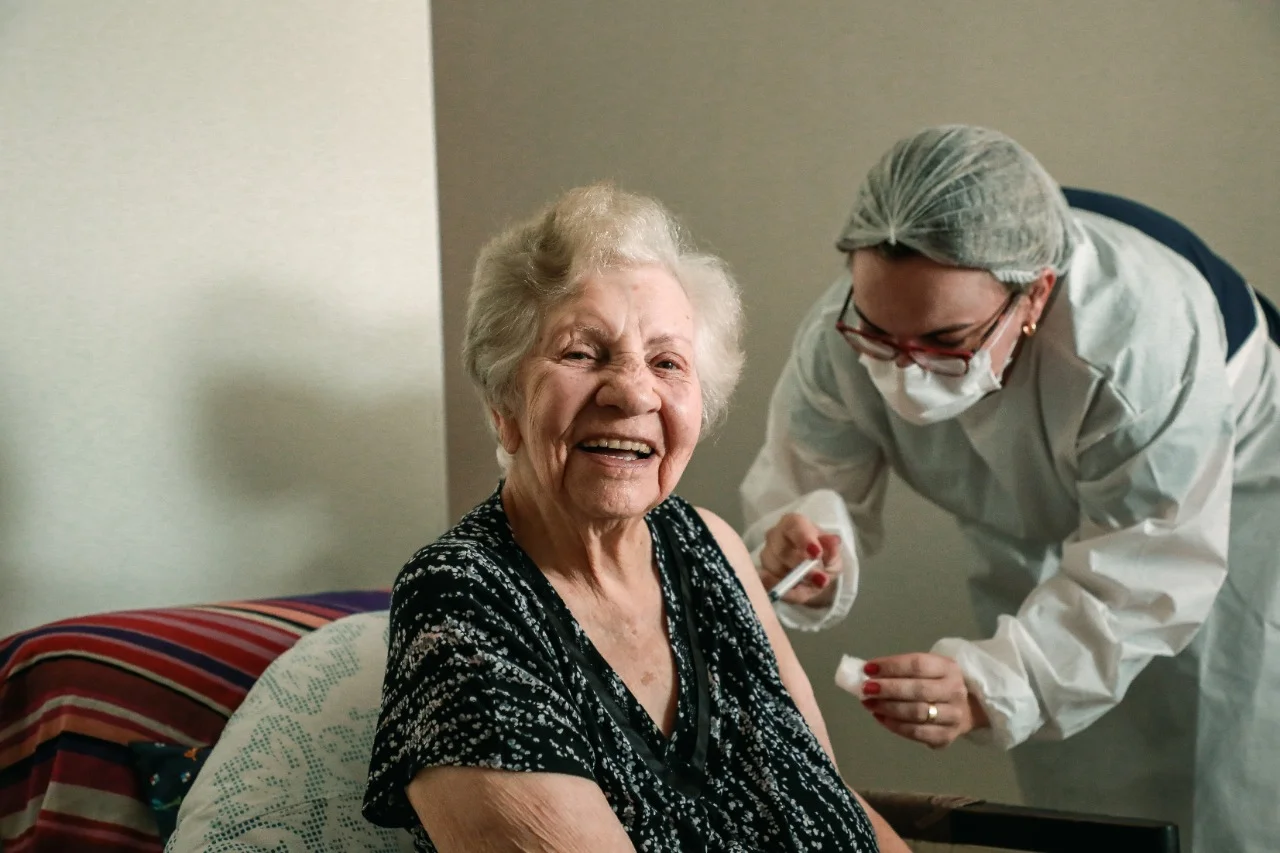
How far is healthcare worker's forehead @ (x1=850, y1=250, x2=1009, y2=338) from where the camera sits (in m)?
1.53

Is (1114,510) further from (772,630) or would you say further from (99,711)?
(99,711)

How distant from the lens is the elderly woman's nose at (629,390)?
3.74 feet

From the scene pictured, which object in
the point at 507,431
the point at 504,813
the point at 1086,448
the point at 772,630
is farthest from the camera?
the point at 1086,448

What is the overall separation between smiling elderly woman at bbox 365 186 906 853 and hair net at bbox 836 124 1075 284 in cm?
35

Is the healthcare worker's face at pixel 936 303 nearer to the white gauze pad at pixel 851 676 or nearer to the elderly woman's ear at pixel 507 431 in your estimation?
the white gauze pad at pixel 851 676

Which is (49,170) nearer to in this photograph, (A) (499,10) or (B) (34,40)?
(B) (34,40)

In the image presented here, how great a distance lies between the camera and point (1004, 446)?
1771 mm

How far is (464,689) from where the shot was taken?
97cm

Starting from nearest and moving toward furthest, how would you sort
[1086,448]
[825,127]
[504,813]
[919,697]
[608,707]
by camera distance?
[504,813]
[608,707]
[919,697]
[1086,448]
[825,127]

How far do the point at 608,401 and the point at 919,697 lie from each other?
69 centimetres

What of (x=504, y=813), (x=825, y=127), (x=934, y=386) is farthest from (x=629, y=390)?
(x=825, y=127)

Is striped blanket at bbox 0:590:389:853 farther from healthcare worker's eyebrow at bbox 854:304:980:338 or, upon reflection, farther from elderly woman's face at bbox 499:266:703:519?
healthcare worker's eyebrow at bbox 854:304:980:338

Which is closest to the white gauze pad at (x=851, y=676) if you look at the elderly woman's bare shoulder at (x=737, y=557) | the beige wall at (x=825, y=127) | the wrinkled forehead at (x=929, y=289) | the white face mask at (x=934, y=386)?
the elderly woman's bare shoulder at (x=737, y=557)

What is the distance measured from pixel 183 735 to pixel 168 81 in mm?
875
